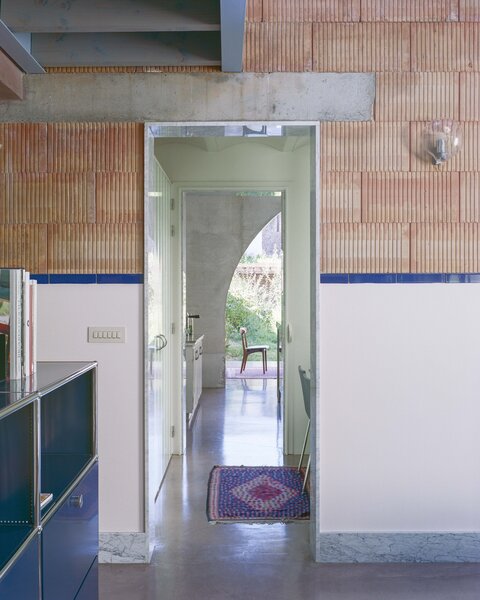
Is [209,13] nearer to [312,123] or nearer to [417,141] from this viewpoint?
[312,123]

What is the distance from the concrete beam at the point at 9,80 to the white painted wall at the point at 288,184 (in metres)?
1.95

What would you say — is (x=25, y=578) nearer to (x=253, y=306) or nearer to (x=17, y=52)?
(x=17, y=52)

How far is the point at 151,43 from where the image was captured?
3072 millimetres

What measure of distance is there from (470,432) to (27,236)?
2.63m

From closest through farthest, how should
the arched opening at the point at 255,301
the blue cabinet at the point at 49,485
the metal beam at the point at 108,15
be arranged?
1. the blue cabinet at the point at 49,485
2. the metal beam at the point at 108,15
3. the arched opening at the point at 255,301

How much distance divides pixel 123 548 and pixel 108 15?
2664mm

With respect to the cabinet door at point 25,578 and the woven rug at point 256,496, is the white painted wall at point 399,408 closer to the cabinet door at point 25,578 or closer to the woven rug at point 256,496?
the woven rug at point 256,496

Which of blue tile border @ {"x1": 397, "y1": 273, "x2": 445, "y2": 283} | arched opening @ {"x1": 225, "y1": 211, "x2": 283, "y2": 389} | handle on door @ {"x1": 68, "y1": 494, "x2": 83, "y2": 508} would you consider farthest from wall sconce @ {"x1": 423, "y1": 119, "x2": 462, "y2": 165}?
arched opening @ {"x1": 225, "y1": 211, "x2": 283, "y2": 389}

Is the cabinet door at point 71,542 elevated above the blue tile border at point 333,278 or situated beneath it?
situated beneath

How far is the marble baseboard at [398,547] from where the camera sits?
10.4 feet

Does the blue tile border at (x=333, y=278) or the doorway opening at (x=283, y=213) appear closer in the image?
the blue tile border at (x=333, y=278)

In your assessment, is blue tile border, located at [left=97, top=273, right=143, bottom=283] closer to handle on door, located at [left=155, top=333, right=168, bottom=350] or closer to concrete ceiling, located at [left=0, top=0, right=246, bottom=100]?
handle on door, located at [left=155, top=333, right=168, bottom=350]

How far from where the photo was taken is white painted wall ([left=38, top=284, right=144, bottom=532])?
322cm

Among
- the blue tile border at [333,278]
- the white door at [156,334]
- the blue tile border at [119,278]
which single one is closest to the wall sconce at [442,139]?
the blue tile border at [333,278]
